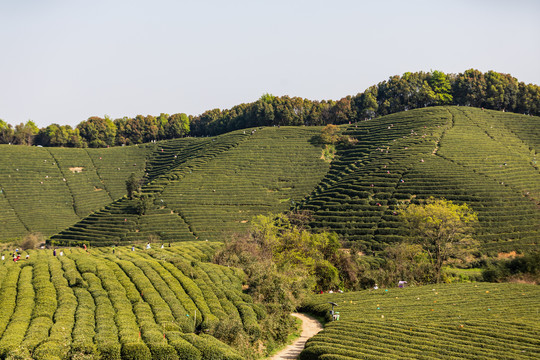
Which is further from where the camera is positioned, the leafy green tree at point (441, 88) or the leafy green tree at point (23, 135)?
the leafy green tree at point (23, 135)

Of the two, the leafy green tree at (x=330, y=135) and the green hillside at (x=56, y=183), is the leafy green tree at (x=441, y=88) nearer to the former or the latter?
the leafy green tree at (x=330, y=135)

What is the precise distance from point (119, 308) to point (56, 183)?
90.4m

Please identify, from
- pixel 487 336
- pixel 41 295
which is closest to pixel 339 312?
pixel 487 336

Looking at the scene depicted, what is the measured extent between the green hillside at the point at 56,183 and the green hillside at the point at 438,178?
171 feet

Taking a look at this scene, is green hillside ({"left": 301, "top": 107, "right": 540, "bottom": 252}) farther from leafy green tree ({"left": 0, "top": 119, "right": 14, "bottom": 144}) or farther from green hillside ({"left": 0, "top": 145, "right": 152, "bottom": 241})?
leafy green tree ({"left": 0, "top": 119, "right": 14, "bottom": 144})

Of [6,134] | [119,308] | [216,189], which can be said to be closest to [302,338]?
[119,308]

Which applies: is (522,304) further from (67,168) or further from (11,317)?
(67,168)

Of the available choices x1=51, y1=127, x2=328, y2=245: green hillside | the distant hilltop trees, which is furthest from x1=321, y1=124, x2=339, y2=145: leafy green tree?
the distant hilltop trees

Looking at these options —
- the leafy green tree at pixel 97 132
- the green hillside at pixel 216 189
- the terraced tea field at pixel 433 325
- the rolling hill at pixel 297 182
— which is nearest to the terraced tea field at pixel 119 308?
the terraced tea field at pixel 433 325

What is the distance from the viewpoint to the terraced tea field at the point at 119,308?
20766mm

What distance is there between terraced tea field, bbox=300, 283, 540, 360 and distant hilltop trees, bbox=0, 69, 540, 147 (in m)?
94.1

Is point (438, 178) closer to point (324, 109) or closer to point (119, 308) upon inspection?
point (119, 308)

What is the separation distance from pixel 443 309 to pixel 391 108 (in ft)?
336

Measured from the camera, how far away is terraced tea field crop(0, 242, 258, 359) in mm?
20766
